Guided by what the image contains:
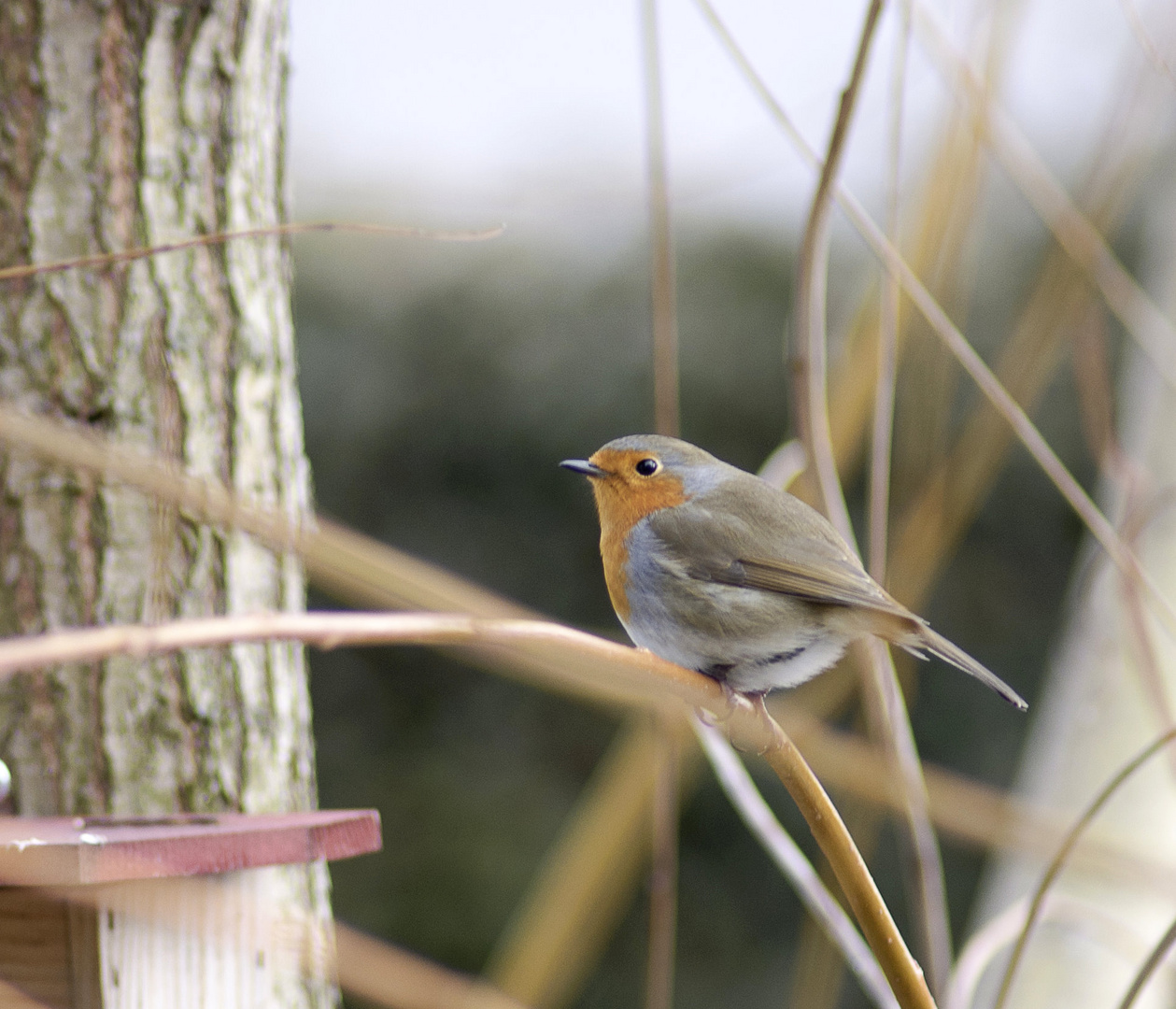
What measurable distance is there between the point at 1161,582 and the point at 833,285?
337cm

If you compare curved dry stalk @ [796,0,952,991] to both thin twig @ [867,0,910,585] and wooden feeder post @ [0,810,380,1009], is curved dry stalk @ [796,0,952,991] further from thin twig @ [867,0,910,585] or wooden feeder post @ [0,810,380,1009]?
wooden feeder post @ [0,810,380,1009]

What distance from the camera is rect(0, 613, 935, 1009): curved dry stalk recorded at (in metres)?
0.40

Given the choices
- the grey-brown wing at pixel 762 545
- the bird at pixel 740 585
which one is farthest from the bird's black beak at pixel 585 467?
the grey-brown wing at pixel 762 545

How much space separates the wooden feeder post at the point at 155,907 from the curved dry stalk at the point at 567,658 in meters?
0.41

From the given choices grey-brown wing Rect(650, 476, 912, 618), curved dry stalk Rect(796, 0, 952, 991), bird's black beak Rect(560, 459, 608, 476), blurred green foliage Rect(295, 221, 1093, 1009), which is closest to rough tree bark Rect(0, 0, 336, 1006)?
bird's black beak Rect(560, 459, 608, 476)

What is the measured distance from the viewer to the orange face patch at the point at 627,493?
5.14ft

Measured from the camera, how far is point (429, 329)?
19.8 ft

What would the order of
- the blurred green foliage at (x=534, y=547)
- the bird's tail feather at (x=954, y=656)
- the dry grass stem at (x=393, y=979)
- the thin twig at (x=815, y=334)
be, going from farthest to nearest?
1. the blurred green foliage at (x=534, y=547)
2. the thin twig at (x=815, y=334)
3. the bird's tail feather at (x=954, y=656)
4. the dry grass stem at (x=393, y=979)

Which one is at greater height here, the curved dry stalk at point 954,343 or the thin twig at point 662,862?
the curved dry stalk at point 954,343

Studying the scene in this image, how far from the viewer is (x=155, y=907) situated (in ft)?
3.94

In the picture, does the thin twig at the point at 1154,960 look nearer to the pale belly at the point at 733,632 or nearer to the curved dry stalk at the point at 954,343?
the curved dry stalk at the point at 954,343

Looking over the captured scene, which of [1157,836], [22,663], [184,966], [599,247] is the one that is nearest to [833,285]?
[599,247]

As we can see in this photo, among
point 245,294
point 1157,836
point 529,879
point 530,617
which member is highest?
point 245,294

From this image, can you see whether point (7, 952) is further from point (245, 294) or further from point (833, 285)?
point (833, 285)
